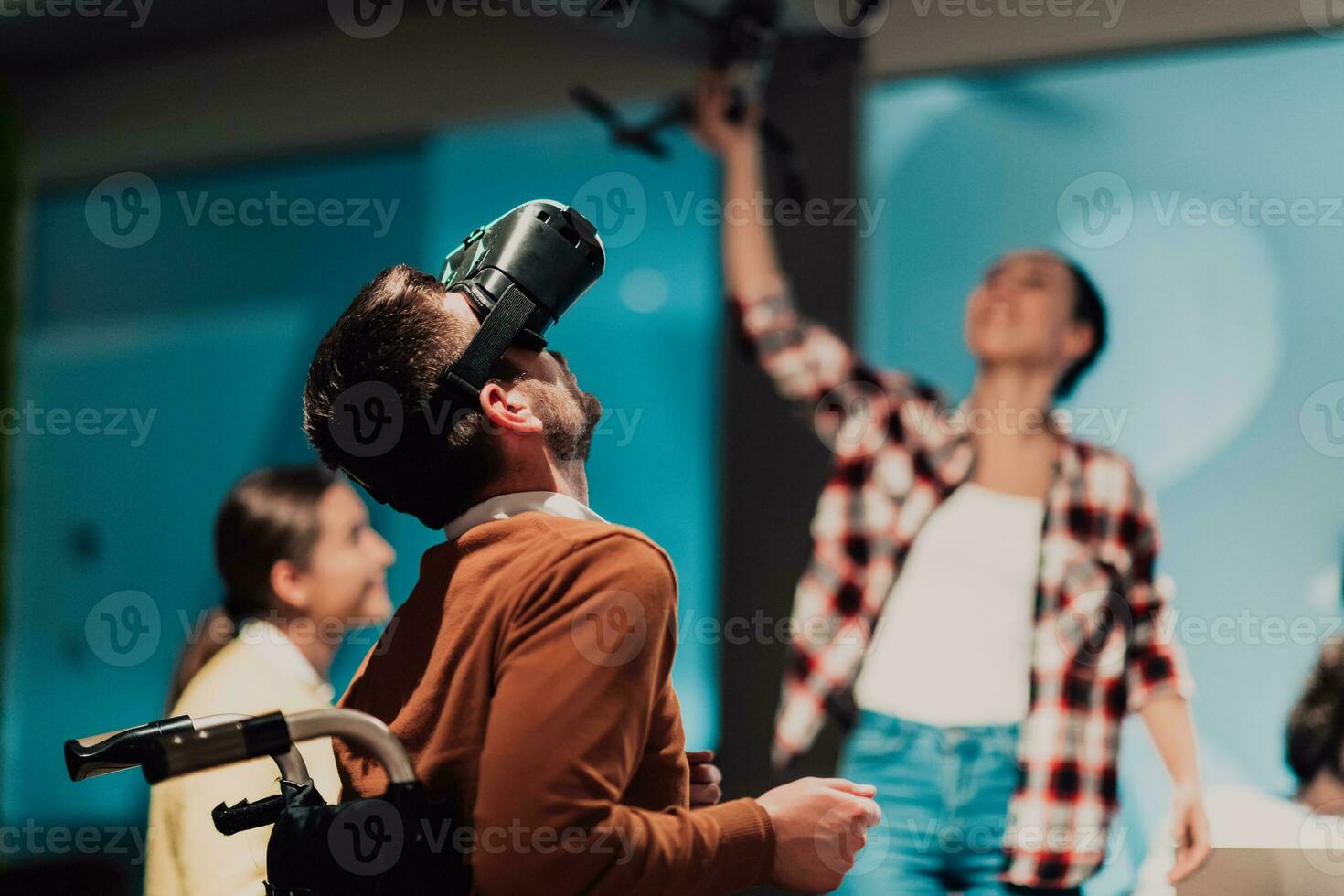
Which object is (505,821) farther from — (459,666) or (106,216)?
(106,216)

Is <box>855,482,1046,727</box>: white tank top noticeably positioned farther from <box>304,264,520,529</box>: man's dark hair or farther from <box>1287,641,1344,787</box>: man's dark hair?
<box>304,264,520,529</box>: man's dark hair

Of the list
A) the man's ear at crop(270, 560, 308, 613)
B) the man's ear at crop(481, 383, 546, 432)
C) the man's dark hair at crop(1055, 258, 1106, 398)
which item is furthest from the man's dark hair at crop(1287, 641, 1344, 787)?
the man's ear at crop(481, 383, 546, 432)

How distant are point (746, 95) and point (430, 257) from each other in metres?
1.06

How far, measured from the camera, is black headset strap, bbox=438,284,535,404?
1.06 m

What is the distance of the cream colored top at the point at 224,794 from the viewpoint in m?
1.65

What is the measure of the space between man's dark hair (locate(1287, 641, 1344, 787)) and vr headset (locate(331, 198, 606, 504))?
2.17m

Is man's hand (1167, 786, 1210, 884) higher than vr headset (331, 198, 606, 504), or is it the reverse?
vr headset (331, 198, 606, 504)

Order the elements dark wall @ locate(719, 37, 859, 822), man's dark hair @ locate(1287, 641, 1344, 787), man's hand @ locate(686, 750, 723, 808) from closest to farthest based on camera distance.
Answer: man's hand @ locate(686, 750, 723, 808)
man's dark hair @ locate(1287, 641, 1344, 787)
dark wall @ locate(719, 37, 859, 822)

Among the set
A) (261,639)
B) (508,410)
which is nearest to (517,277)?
(508,410)

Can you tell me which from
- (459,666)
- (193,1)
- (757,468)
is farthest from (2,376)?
(459,666)

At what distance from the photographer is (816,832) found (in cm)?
101

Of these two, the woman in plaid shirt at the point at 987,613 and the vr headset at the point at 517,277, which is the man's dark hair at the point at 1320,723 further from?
the vr headset at the point at 517,277

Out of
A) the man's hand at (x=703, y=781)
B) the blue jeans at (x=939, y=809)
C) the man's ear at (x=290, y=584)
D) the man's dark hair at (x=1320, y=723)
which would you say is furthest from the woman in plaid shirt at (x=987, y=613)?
the man's hand at (x=703, y=781)

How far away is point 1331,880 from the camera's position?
2.58m
